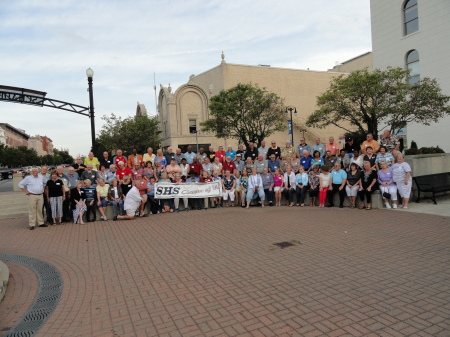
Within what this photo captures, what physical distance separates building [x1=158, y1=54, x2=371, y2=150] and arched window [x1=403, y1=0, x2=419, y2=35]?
21.6 meters

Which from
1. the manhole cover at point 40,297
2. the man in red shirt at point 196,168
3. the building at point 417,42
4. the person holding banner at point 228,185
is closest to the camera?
the manhole cover at point 40,297

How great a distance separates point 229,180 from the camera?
13.5m

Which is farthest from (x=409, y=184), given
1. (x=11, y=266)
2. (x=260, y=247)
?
(x=11, y=266)

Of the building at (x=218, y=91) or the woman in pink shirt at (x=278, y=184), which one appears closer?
the woman in pink shirt at (x=278, y=184)

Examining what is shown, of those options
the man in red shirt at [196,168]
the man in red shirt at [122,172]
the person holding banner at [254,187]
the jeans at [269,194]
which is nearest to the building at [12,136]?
the man in red shirt at [122,172]

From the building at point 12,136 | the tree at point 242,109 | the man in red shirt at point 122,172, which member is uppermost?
the building at point 12,136

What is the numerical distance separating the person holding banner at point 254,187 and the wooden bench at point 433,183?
5.52 m

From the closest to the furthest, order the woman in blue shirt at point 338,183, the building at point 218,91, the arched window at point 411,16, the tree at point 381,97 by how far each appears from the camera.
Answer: the woman in blue shirt at point 338,183 → the tree at point 381,97 → the arched window at point 411,16 → the building at point 218,91

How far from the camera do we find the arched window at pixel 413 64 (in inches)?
1041

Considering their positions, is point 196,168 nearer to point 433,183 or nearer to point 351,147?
point 351,147

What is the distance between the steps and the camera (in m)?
13.1

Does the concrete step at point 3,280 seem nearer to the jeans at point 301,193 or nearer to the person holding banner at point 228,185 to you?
the person holding banner at point 228,185

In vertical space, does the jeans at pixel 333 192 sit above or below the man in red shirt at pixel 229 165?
below

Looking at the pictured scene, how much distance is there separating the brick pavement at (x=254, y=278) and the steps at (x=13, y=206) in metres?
4.16
